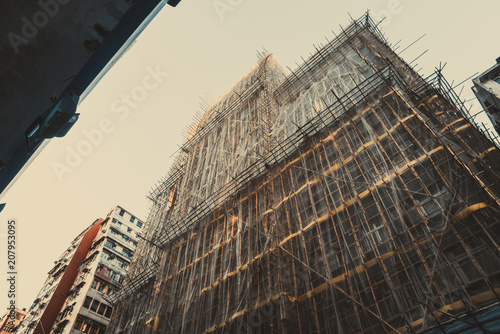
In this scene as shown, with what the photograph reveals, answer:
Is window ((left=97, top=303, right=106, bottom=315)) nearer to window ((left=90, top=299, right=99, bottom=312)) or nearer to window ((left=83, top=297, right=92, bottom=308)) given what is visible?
window ((left=90, top=299, right=99, bottom=312))

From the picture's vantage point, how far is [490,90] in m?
16.1

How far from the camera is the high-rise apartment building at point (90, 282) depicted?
2247 cm

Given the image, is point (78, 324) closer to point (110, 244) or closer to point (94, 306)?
point (94, 306)

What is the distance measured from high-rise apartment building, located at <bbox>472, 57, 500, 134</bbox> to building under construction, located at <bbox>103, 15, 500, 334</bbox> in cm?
716

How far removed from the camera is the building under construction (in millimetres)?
5840

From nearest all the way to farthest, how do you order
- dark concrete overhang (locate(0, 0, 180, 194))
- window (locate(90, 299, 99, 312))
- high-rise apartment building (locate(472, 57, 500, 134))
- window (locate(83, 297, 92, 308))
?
dark concrete overhang (locate(0, 0, 180, 194)) → high-rise apartment building (locate(472, 57, 500, 134)) → window (locate(83, 297, 92, 308)) → window (locate(90, 299, 99, 312))

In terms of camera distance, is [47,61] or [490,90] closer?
[47,61]

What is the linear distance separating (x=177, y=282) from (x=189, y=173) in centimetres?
738

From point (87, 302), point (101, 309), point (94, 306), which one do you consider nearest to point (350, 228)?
point (87, 302)

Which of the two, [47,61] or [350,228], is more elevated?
[350,228]

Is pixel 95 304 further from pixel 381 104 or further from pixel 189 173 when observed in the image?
pixel 381 104

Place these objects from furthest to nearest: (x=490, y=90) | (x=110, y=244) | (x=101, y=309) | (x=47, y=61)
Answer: (x=110, y=244)
(x=101, y=309)
(x=490, y=90)
(x=47, y=61)

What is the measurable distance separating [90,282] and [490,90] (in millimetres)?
29806

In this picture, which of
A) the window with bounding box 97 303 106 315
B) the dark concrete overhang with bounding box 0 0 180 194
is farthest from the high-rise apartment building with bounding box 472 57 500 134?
the window with bounding box 97 303 106 315
